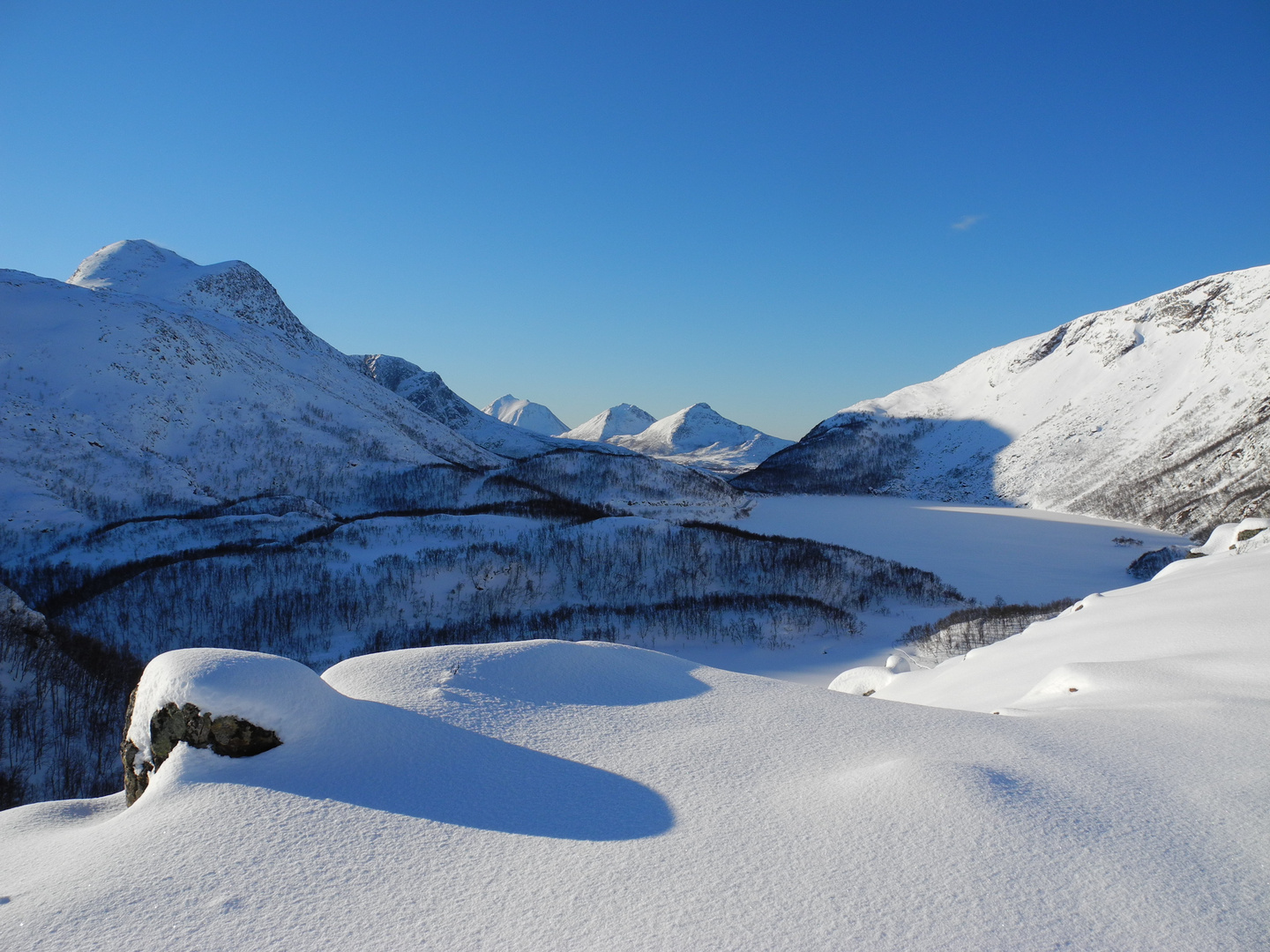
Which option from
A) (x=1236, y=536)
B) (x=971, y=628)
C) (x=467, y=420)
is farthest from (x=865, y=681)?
(x=467, y=420)

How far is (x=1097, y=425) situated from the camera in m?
81.6

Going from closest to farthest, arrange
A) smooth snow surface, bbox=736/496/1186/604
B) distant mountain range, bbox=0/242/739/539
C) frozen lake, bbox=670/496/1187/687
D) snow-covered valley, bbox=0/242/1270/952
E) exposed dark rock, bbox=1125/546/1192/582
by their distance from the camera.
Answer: snow-covered valley, bbox=0/242/1270/952
frozen lake, bbox=670/496/1187/687
exposed dark rock, bbox=1125/546/1192/582
smooth snow surface, bbox=736/496/1186/604
distant mountain range, bbox=0/242/739/539

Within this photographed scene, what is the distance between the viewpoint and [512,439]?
159m

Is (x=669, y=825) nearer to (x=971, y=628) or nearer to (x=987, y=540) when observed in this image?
(x=971, y=628)

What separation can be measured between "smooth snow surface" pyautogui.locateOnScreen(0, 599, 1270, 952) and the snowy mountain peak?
11754cm

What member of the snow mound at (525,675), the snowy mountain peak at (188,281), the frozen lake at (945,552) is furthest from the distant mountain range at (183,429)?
the snow mound at (525,675)

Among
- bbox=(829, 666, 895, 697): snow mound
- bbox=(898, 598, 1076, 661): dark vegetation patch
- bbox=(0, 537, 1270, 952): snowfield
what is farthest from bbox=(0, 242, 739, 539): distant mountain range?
bbox=(0, 537, 1270, 952): snowfield

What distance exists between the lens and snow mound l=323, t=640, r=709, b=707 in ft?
25.5

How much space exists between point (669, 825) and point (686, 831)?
167mm

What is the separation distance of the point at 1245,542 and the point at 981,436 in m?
87.7

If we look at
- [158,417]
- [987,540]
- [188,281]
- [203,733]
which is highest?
[188,281]

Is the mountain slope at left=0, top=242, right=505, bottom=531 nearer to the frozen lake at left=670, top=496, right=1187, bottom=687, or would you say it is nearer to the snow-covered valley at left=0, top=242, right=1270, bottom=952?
the snow-covered valley at left=0, top=242, right=1270, bottom=952

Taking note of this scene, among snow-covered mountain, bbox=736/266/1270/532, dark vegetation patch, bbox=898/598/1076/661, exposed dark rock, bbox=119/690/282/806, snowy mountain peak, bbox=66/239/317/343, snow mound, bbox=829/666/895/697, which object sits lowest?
dark vegetation patch, bbox=898/598/1076/661

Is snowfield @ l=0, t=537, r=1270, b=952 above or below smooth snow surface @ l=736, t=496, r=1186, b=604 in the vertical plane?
above
